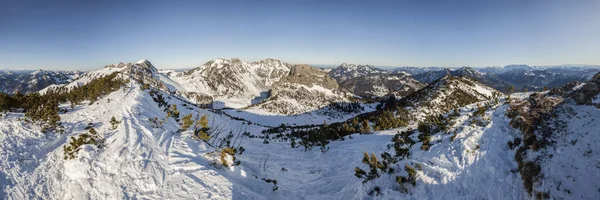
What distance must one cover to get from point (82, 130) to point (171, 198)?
9504mm

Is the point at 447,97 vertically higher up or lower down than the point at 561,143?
lower down

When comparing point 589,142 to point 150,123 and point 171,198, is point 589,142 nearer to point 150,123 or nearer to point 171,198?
point 171,198

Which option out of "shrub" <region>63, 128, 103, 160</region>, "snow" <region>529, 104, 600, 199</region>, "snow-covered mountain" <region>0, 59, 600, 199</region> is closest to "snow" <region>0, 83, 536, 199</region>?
"snow-covered mountain" <region>0, 59, 600, 199</region>

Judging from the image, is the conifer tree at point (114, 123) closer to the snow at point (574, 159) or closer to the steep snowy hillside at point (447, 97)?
the snow at point (574, 159)

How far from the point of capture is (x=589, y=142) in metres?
9.84

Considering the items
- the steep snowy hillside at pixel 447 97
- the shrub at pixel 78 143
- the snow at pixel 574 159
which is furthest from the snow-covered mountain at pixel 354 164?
the steep snowy hillside at pixel 447 97

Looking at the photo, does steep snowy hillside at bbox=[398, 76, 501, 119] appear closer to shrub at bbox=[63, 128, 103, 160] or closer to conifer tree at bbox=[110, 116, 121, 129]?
conifer tree at bbox=[110, 116, 121, 129]

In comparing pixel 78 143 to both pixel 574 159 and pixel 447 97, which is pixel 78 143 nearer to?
pixel 574 159

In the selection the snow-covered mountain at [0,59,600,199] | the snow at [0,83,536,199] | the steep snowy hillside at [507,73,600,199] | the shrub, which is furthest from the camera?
the shrub

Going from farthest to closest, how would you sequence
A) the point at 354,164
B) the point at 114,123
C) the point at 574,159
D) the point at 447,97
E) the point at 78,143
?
the point at 447,97, the point at 354,164, the point at 114,123, the point at 78,143, the point at 574,159

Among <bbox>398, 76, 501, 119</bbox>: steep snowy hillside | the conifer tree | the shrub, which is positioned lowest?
<bbox>398, 76, 501, 119</bbox>: steep snowy hillside

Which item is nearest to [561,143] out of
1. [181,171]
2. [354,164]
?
[354,164]

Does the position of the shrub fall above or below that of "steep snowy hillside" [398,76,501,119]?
above

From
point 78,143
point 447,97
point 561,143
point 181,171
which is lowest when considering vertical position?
point 447,97
